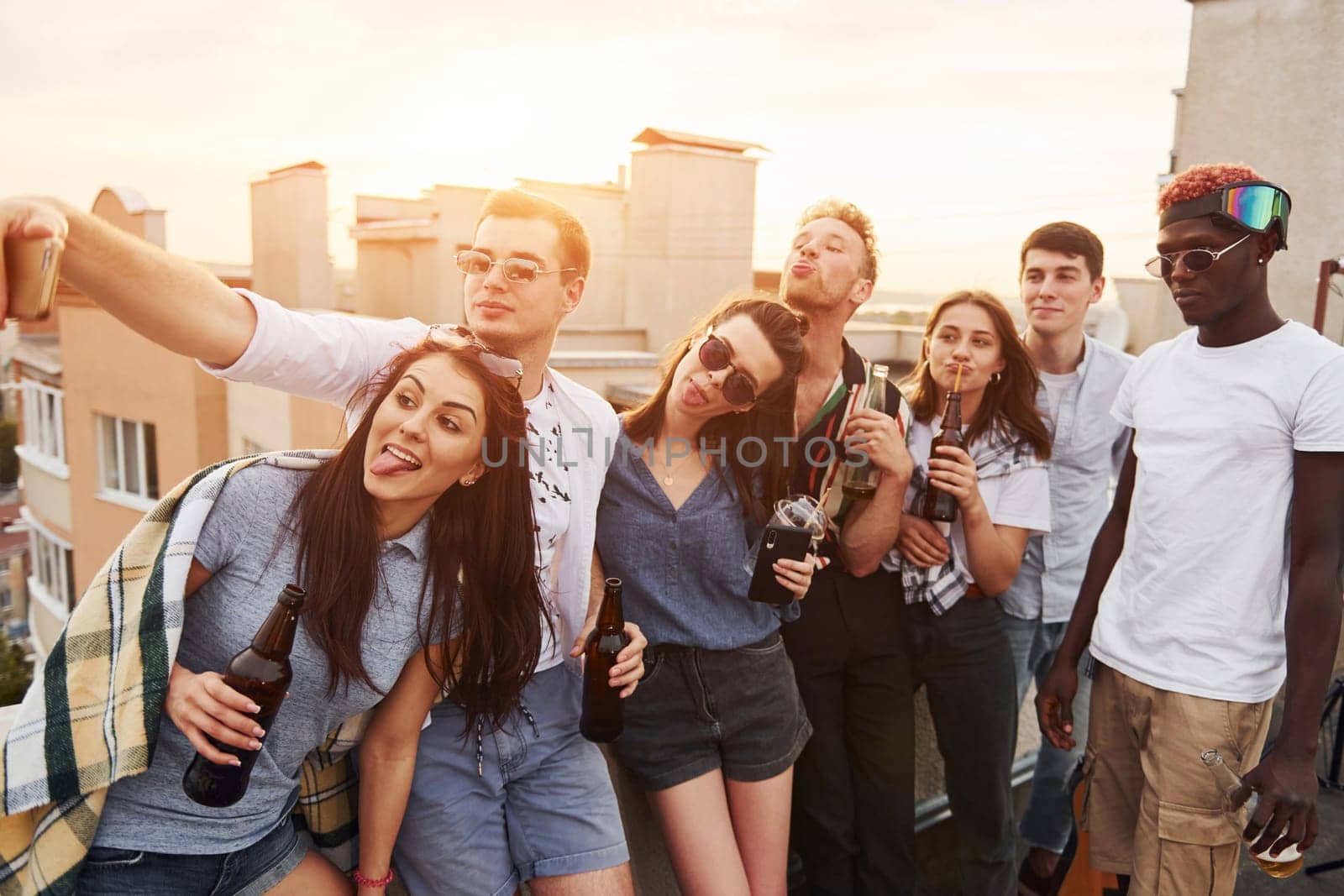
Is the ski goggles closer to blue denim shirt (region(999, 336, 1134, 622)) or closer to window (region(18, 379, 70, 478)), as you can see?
blue denim shirt (region(999, 336, 1134, 622))

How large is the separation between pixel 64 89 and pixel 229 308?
29162mm

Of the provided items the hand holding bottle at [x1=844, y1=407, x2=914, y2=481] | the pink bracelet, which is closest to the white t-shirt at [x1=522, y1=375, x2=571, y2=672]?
the pink bracelet

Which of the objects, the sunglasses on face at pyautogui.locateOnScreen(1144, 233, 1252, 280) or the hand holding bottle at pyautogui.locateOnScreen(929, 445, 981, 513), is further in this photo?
the hand holding bottle at pyautogui.locateOnScreen(929, 445, 981, 513)

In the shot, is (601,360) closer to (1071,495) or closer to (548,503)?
(1071,495)

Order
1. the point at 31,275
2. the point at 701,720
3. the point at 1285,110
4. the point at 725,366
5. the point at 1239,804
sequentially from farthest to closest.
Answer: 1. the point at 1285,110
2. the point at 725,366
3. the point at 701,720
4. the point at 1239,804
5. the point at 31,275

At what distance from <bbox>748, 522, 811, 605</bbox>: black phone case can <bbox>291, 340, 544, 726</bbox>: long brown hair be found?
0.70m

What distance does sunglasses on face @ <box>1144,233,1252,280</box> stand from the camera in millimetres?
2330

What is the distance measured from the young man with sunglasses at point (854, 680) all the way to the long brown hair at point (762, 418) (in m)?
0.15

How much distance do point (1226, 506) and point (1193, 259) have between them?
68cm

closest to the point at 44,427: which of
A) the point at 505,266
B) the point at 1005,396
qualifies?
the point at 505,266

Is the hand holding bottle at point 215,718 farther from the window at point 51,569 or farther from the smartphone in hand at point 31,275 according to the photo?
the window at point 51,569

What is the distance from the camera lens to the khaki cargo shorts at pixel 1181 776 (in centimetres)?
233

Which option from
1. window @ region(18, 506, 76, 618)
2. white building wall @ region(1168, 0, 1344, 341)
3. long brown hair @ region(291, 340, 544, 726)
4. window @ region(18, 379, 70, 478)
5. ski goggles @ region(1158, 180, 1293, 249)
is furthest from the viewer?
window @ region(18, 506, 76, 618)

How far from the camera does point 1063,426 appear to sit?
133 inches
